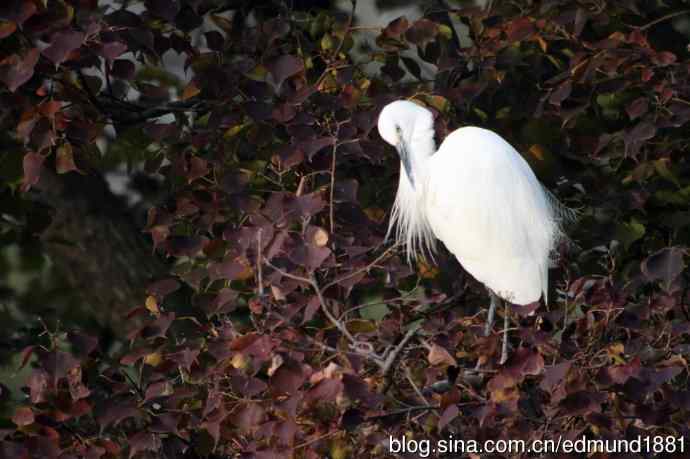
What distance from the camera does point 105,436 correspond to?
198 cm

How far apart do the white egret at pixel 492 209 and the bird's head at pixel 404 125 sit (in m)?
0.02

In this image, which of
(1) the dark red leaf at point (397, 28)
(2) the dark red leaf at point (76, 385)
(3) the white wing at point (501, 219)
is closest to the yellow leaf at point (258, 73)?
(1) the dark red leaf at point (397, 28)

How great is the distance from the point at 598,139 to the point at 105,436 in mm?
1097

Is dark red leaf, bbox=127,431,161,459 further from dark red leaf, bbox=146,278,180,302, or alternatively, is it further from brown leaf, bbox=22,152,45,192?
brown leaf, bbox=22,152,45,192

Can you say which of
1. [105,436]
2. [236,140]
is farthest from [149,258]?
[105,436]

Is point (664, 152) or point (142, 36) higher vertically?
point (142, 36)

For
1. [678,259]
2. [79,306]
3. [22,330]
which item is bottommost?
[79,306]

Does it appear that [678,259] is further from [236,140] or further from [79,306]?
[79,306]

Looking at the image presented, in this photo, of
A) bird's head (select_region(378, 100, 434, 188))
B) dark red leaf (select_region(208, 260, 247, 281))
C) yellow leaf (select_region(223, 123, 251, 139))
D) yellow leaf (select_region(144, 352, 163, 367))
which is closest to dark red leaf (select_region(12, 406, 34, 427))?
yellow leaf (select_region(144, 352, 163, 367))

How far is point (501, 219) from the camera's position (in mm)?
2342

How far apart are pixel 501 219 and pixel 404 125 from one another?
1.08ft

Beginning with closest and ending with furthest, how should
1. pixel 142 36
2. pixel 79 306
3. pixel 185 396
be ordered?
pixel 185 396 → pixel 142 36 → pixel 79 306

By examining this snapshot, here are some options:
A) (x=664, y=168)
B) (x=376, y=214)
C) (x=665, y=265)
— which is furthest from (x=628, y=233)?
(x=376, y=214)

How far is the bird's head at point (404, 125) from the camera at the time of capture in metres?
2.13
